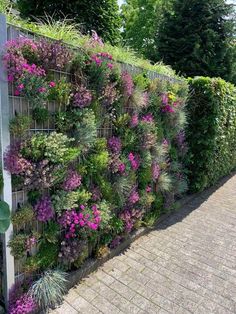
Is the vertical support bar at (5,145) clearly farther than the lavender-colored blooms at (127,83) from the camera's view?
No

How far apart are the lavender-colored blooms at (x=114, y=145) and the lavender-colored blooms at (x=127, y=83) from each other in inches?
22.4

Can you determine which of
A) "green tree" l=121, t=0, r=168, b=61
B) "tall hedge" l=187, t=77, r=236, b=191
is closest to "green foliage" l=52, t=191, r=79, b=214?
"tall hedge" l=187, t=77, r=236, b=191

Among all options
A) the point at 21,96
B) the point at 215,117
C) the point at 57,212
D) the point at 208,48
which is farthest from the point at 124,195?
the point at 208,48

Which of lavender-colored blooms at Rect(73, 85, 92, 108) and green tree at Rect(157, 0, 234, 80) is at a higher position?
green tree at Rect(157, 0, 234, 80)

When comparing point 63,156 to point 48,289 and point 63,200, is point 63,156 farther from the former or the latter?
point 48,289

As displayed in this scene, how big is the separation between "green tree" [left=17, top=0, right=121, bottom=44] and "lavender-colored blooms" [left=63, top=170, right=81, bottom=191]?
4186 mm

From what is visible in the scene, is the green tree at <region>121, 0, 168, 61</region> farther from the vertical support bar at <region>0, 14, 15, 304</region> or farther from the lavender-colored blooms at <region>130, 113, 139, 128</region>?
the vertical support bar at <region>0, 14, 15, 304</region>

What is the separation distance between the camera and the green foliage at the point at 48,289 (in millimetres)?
2334

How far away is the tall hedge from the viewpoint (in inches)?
204

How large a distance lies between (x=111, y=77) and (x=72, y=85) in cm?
61

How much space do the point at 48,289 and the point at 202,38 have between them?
1141cm

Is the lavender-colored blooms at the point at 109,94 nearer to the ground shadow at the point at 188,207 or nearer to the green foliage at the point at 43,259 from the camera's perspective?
the green foliage at the point at 43,259

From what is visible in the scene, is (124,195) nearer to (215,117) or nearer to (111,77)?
(111,77)

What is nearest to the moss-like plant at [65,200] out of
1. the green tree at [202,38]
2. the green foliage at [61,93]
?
the green foliage at [61,93]
